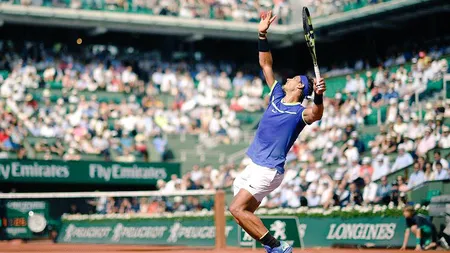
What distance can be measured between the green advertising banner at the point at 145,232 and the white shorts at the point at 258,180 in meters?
8.50

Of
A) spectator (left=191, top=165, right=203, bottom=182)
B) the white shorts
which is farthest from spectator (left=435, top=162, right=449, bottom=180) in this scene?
spectator (left=191, top=165, right=203, bottom=182)

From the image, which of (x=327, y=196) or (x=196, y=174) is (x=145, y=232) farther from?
(x=196, y=174)

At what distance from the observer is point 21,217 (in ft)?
66.9

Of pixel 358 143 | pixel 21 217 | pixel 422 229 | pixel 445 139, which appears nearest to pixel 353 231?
pixel 422 229

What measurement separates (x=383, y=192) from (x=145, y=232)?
5562 mm

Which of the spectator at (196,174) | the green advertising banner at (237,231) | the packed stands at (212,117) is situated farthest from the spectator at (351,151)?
the spectator at (196,174)

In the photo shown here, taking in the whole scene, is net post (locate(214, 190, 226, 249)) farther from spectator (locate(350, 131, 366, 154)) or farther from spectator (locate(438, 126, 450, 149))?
spectator (locate(350, 131, 366, 154))

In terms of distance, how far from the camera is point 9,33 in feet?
105

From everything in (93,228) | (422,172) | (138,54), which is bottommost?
(93,228)

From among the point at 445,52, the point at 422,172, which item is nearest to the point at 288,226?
the point at 422,172

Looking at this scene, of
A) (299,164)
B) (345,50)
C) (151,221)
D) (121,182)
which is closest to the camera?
(151,221)

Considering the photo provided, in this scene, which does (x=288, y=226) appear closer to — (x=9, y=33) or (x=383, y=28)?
(x=383, y=28)

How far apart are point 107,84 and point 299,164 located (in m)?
9.63

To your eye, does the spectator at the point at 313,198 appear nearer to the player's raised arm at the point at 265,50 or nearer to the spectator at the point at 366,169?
the spectator at the point at 366,169
